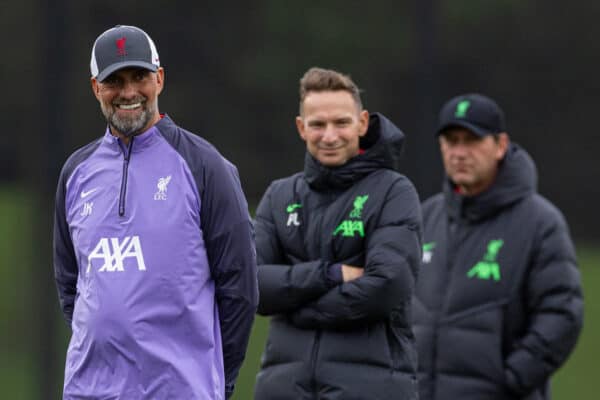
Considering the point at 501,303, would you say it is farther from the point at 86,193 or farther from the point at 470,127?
the point at 86,193

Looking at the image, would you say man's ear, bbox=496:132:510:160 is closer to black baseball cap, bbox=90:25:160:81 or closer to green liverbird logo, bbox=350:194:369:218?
green liverbird logo, bbox=350:194:369:218

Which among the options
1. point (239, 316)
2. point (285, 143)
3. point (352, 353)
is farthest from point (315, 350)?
point (285, 143)

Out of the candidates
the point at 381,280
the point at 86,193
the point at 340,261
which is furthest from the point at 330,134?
the point at 86,193

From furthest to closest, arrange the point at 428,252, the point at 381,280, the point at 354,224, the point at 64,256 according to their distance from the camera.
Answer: the point at 428,252, the point at 354,224, the point at 381,280, the point at 64,256

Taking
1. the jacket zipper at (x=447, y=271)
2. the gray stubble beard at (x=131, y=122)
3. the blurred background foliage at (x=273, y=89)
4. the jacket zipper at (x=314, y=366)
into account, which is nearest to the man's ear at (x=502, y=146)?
the jacket zipper at (x=447, y=271)

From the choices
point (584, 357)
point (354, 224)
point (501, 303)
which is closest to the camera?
point (354, 224)

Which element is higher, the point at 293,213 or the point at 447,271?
the point at 293,213

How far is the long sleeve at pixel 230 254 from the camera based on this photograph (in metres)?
3.59

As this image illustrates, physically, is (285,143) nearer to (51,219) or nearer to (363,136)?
(51,219)

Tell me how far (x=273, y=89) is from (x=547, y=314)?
111 inches

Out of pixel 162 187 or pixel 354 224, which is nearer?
pixel 162 187

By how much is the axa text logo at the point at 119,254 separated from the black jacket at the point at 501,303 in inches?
78.8

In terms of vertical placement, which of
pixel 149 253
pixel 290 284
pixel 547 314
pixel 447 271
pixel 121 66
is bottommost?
pixel 547 314

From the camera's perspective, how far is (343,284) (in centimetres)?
429
